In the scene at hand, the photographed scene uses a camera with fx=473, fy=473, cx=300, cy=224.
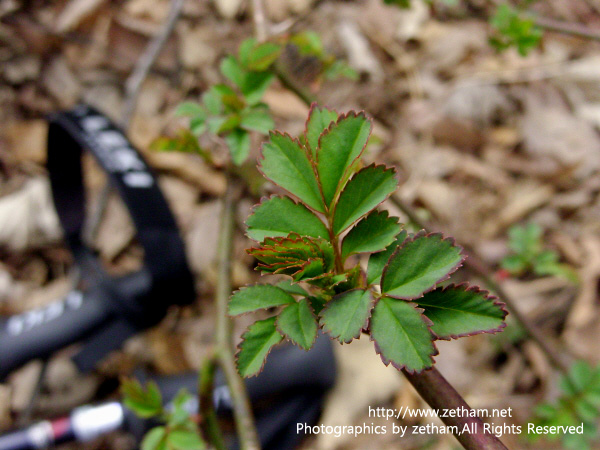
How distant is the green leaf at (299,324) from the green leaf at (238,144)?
362 millimetres

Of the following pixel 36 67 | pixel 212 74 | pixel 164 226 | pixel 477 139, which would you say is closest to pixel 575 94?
pixel 477 139

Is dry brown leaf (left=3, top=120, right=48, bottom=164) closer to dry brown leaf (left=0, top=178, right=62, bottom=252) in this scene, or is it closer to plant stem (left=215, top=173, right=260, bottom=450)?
dry brown leaf (left=0, top=178, right=62, bottom=252)

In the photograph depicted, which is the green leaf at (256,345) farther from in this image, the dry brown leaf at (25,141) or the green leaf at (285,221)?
the dry brown leaf at (25,141)

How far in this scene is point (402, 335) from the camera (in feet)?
1.19

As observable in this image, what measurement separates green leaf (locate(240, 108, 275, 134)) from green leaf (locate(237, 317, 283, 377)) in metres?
0.34

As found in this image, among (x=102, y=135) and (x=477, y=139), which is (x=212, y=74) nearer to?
(x=102, y=135)

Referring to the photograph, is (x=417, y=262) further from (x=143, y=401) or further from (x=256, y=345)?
(x=143, y=401)

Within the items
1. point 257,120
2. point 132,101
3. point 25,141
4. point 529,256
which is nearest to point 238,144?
point 257,120

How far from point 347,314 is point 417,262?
0.07m

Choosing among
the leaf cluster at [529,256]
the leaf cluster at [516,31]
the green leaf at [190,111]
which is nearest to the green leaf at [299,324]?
the green leaf at [190,111]

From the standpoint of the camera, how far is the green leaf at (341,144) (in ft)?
1.30

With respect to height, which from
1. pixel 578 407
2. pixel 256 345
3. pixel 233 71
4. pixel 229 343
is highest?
pixel 233 71

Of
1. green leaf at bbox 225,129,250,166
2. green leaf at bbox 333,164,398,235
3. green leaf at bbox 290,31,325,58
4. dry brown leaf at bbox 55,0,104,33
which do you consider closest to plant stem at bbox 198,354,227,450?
green leaf at bbox 225,129,250,166

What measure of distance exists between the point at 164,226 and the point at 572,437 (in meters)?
0.99
